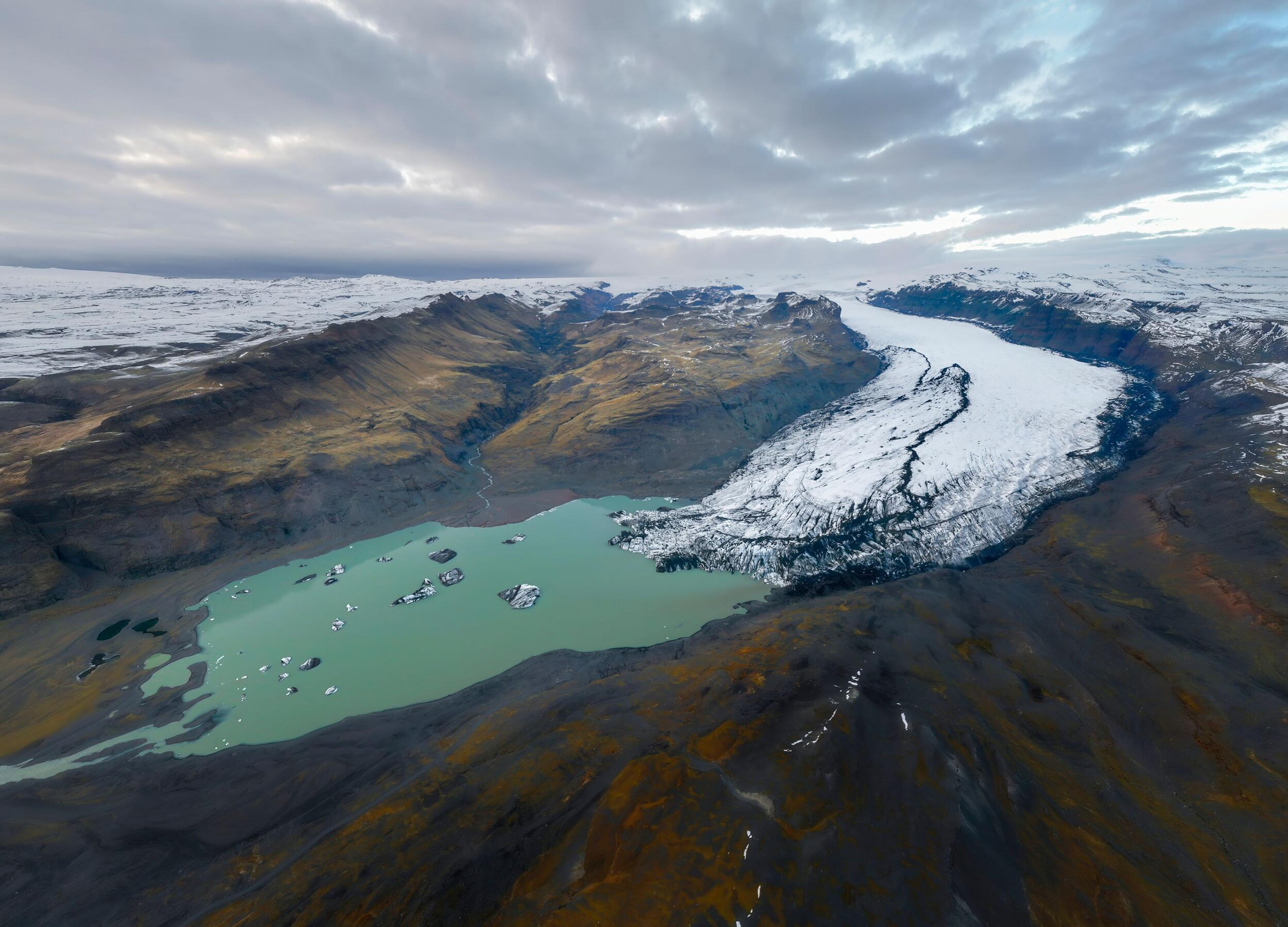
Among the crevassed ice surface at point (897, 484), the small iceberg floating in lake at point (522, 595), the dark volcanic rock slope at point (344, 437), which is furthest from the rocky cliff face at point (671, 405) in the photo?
the small iceberg floating in lake at point (522, 595)

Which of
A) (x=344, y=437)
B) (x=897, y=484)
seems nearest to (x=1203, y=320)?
(x=897, y=484)

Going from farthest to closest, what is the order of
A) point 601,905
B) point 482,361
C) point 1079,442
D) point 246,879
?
point 482,361 < point 1079,442 < point 246,879 < point 601,905

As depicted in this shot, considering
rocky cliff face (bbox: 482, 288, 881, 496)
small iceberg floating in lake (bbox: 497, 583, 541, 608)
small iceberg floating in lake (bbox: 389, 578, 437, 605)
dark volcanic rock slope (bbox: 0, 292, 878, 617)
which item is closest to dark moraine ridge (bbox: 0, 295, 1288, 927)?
small iceberg floating in lake (bbox: 497, 583, 541, 608)

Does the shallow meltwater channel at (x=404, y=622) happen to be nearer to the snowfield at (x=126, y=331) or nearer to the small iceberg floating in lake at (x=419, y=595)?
the small iceberg floating in lake at (x=419, y=595)

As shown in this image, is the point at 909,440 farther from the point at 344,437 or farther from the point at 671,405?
the point at 344,437

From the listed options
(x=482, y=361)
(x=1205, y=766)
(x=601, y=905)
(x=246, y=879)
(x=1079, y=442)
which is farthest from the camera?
(x=482, y=361)

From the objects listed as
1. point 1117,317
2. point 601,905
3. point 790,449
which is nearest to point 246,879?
point 601,905

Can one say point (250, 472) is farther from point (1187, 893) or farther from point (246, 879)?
point (1187, 893)

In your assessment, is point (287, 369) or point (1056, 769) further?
point (287, 369)
